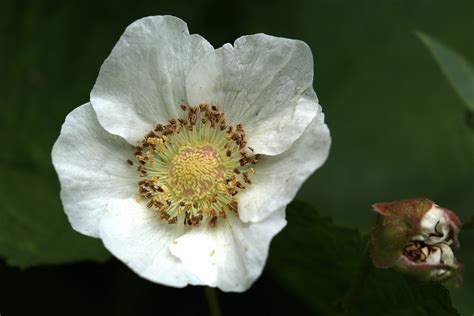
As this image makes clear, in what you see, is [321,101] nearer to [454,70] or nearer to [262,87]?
[454,70]

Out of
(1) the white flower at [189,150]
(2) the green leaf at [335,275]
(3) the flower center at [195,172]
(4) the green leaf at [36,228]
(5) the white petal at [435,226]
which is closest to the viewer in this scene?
(5) the white petal at [435,226]

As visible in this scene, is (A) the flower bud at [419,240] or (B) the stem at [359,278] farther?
(B) the stem at [359,278]

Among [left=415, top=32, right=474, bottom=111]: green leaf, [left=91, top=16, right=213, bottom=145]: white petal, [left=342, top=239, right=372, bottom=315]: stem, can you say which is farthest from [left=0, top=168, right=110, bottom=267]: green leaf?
[left=415, top=32, right=474, bottom=111]: green leaf

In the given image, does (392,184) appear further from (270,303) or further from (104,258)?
(104,258)

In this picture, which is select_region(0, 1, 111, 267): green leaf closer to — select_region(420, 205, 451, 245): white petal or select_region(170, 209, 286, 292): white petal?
select_region(170, 209, 286, 292): white petal

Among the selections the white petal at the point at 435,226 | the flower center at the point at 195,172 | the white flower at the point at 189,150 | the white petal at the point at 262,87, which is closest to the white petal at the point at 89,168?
the white flower at the point at 189,150

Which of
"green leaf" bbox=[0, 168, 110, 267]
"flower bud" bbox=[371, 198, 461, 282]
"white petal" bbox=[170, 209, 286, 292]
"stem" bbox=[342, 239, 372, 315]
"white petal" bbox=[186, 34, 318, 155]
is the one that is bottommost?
"green leaf" bbox=[0, 168, 110, 267]

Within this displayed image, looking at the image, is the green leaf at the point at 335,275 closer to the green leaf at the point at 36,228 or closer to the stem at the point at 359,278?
the stem at the point at 359,278
